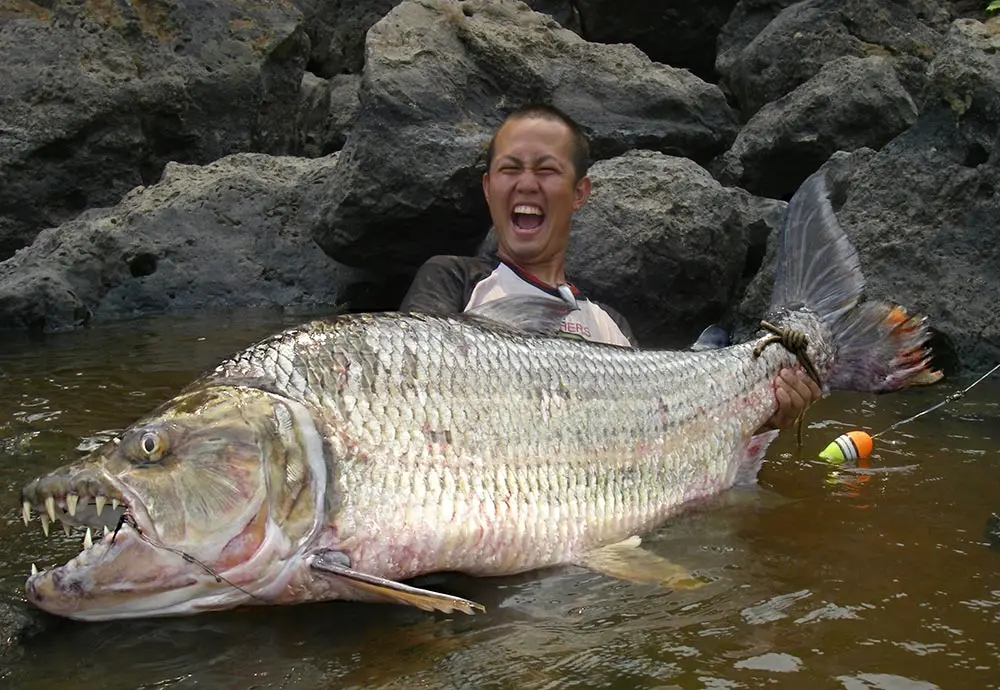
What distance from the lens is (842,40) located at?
1277cm

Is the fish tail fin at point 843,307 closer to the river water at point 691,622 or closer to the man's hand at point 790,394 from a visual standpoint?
the man's hand at point 790,394

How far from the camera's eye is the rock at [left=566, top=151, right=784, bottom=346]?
8695mm

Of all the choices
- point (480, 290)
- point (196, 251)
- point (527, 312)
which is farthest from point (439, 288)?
point (196, 251)

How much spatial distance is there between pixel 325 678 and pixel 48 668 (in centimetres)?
78

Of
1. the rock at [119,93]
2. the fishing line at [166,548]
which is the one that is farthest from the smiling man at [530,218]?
the rock at [119,93]

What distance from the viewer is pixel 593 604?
338 centimetres

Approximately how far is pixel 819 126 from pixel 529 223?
668cm

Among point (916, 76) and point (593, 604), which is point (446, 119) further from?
point (593, 604)

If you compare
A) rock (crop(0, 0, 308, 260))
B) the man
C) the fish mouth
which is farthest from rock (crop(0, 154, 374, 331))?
the fish mouth

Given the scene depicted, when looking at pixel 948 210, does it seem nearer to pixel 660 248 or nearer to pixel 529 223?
pixel 660 248

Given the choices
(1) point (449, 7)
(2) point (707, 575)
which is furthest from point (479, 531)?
(1) point (449, 7)

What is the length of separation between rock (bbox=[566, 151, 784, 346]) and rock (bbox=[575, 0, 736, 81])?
892 cm

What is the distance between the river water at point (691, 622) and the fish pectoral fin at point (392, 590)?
0.40 ft

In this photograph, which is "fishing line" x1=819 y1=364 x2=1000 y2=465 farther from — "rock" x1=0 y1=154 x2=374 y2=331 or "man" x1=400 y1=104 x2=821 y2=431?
"rock" x1=0 y1=154 x2=374 y2=331
